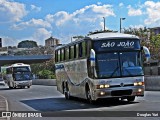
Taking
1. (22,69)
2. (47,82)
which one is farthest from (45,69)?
(22,69)

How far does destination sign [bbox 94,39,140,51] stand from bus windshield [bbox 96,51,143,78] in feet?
0.85

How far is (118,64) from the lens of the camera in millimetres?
19781

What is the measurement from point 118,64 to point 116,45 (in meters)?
0.98

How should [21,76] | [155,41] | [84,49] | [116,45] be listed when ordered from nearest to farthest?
1. [116,45]
2. [84,49]
3. [21,76]
4. [155,41]

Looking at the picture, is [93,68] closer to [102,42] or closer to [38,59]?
[102,42]

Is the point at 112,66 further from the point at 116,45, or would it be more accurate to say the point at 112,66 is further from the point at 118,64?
the point at 116,45

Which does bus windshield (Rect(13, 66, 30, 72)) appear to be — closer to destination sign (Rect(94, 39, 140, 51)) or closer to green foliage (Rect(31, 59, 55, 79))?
green foliage (Rect(31, 59, 55, 79))

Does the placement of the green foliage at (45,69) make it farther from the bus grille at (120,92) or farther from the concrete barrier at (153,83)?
the bus grille at (120,92)

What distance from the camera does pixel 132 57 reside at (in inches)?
792

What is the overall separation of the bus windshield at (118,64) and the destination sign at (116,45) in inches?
10.2

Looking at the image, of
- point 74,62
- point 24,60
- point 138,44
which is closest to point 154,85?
point 74,62

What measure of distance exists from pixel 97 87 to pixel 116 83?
89cm

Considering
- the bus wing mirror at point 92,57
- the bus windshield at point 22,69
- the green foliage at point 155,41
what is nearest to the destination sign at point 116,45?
the bus wing mirror at point 92,57

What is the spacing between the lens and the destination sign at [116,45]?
20100 mm
